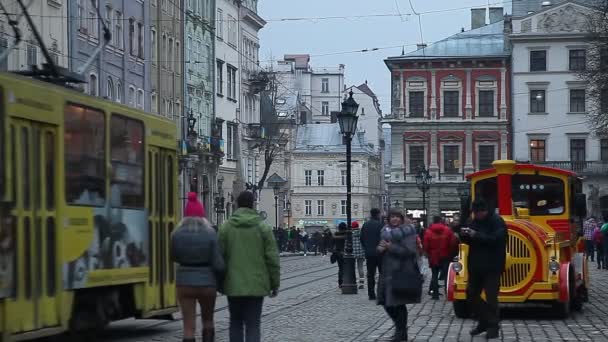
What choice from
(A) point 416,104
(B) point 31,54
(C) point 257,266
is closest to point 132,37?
(B) point 31,54

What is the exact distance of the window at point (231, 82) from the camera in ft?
242

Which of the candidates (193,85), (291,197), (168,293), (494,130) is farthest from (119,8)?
(291,197)

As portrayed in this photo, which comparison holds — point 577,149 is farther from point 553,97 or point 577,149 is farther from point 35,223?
point 35,223

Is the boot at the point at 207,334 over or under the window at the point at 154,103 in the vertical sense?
under

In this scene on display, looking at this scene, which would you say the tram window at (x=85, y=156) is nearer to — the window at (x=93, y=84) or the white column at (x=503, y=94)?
the window at (x=93, y=84)

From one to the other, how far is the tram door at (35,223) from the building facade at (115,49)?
29.0m

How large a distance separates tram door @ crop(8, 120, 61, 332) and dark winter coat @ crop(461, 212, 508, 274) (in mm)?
5535

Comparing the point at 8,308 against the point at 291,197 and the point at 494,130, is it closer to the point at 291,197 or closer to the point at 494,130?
the point at 494,130

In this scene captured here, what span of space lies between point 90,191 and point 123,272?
1678 mm

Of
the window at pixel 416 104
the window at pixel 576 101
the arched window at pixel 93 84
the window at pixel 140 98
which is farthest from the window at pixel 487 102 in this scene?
the arched window at pixel 93 84

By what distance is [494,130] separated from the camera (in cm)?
8825

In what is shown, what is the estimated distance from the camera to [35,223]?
44.0ft

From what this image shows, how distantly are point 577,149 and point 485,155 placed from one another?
647cm

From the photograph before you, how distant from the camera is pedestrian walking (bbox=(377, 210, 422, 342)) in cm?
1582
